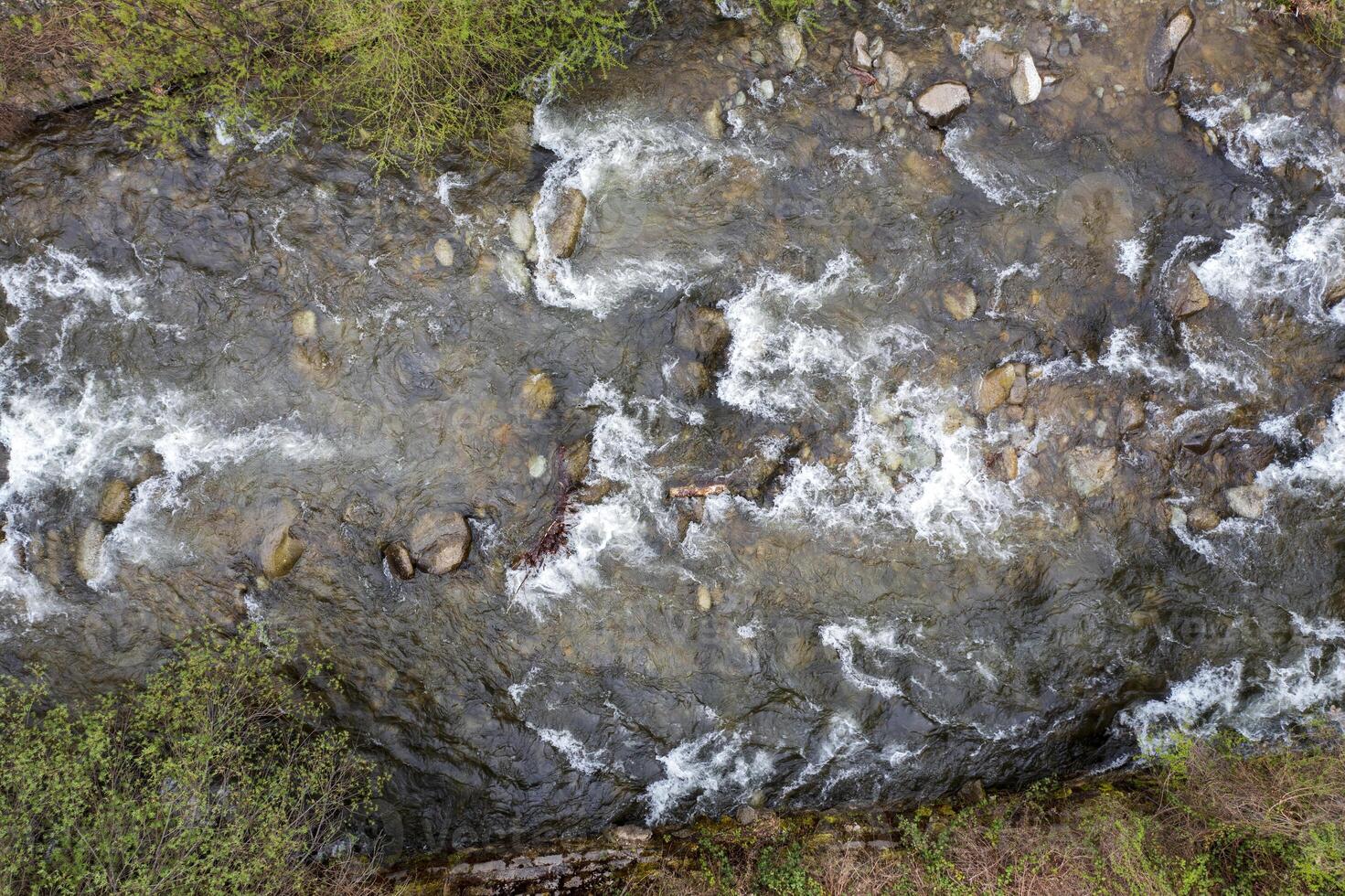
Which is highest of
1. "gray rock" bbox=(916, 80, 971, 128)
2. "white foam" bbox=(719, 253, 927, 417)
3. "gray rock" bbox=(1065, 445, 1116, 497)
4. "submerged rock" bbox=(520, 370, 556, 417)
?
"gray rock" bbox=(916, 80, 971, 128)

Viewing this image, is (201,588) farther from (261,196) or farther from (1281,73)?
(1281,73)

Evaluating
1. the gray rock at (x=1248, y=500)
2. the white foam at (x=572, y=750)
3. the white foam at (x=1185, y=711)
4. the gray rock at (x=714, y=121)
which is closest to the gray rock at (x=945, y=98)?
the gray rock at (x=714, y=121)

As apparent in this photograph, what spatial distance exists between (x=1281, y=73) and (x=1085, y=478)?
5.24 m

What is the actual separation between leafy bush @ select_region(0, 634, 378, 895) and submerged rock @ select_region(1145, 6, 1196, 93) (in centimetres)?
1189

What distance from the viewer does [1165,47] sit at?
864 centimetres

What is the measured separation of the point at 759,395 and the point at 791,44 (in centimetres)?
416

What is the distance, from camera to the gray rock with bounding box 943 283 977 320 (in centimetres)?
867

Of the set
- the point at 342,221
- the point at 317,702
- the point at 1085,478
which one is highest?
the point at 342,221

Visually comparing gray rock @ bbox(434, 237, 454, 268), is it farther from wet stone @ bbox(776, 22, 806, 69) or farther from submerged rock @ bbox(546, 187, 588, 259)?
wet stone @ bbox(776, 22, 806, 69)

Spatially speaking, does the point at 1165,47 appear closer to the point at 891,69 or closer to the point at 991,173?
the point at 991,173

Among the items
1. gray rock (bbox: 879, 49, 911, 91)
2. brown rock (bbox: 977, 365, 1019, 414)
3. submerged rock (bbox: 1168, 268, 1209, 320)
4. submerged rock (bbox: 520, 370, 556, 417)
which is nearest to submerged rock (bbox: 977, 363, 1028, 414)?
brown rock (bbox: 977, 365, 1019, 414)

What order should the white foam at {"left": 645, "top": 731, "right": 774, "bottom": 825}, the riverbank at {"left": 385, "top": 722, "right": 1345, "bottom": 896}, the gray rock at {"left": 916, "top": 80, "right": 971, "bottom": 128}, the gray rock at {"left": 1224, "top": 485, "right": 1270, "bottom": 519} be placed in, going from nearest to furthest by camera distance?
the riverbank at {"left": 385, "top": 722, "right": 1345, "bottom": 896}
the gray rock at {"left": 1224, "top": 485, "right": 1270, "bottom": 519}
the gray rock at {"left": 916, "top": 80, "right": 971, "bottom": 128}
the white foam at {"left": 645, "top": 731, "right": 774, "bottom": 825}

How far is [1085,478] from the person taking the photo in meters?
8.59

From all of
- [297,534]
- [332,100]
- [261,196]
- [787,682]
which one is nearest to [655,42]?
[332,100]
